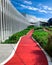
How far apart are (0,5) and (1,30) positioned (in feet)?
7.59

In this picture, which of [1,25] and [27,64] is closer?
[27,64]

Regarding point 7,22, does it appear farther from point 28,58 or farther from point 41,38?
point 28,58

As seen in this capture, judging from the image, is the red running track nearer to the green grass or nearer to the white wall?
the green grass

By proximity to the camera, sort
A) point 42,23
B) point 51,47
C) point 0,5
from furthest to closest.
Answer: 1. point 42,23
2. point 0,5
3. point 51,47

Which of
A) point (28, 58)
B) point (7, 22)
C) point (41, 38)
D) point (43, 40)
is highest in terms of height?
point (7, 22)

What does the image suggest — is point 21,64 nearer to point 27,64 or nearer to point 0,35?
point 27,64

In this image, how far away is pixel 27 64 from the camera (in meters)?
8.51

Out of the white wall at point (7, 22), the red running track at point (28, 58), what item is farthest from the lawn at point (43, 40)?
the white wall at point (7, 22)

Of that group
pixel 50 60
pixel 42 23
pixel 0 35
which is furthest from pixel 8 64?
pixel 42 23

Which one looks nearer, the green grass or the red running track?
the red running track

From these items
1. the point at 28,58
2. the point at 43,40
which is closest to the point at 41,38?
the point at 43,40

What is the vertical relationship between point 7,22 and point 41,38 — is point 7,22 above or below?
above

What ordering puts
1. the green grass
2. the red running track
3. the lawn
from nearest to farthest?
the red running track, the lawn, the green grass

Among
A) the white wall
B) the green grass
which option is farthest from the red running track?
the white wall
